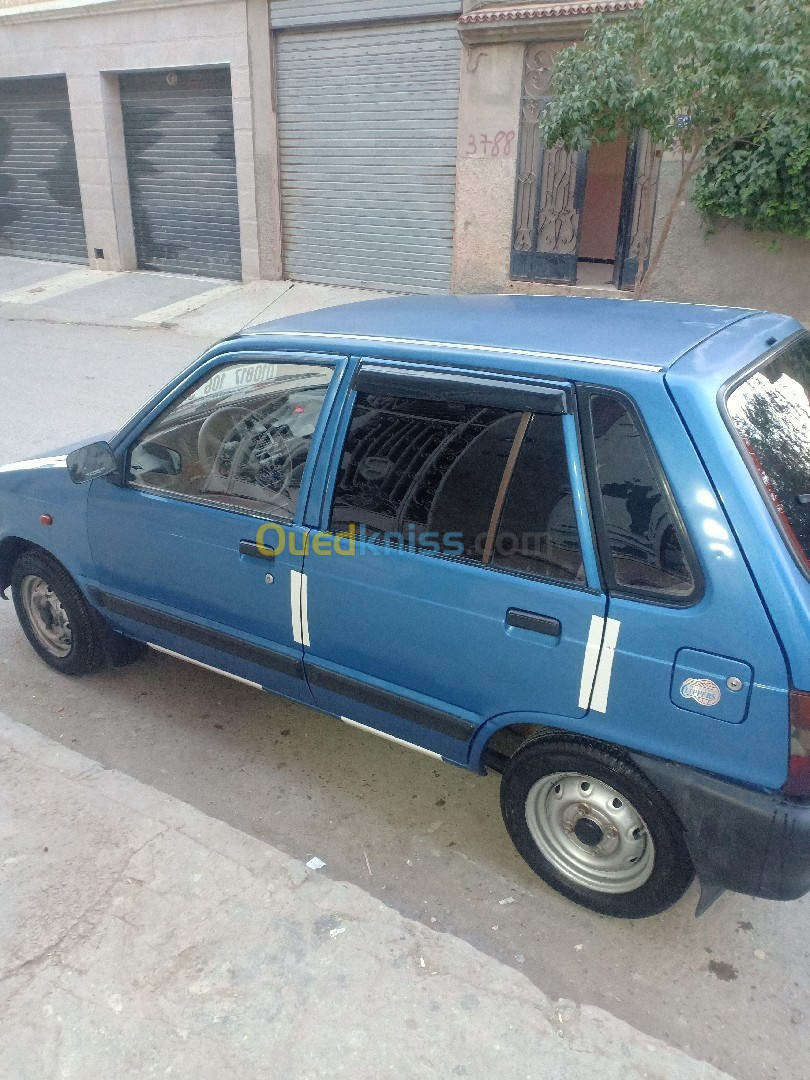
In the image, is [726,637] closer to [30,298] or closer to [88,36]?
[30,298]

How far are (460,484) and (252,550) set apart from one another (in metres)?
0.82

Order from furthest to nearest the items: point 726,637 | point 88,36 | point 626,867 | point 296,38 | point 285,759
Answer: point 88,36 → point 296,38 → point 285,759 → point 626,867 → point 726,637

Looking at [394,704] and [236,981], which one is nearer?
[236,981]

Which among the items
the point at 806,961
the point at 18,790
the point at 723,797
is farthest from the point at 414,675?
the point at 18,790

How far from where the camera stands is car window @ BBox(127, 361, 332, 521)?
2.96 metres

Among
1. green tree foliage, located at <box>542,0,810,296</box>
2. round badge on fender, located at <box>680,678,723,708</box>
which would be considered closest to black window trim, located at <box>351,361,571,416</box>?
round badge on fender, located at <box>680,678,723,708</box>

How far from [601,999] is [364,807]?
43.2 inches

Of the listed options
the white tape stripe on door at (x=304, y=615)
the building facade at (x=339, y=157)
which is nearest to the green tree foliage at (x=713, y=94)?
the building facade at (x=339, y=157)

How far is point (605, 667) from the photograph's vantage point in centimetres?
230

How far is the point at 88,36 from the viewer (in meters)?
14.1

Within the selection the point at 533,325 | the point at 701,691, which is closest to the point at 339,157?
the point at 533,325

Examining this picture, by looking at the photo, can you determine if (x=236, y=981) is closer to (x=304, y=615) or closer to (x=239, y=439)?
(x=304, y=615)

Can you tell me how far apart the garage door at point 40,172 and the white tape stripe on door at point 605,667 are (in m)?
16.5

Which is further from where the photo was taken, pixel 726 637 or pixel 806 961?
pixel 806 961
